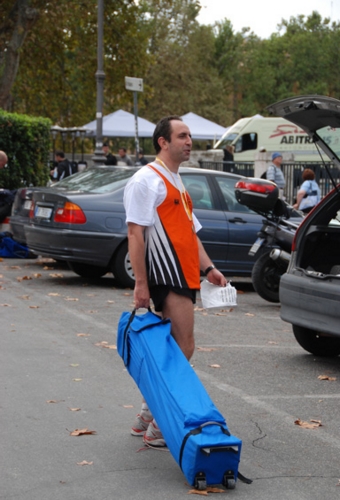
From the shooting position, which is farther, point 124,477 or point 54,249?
point 54,249

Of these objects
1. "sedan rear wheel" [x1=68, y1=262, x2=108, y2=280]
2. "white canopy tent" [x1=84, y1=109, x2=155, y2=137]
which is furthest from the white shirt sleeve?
"white canopy tent" [x1=84, y1=109, x2=155, y2=137]

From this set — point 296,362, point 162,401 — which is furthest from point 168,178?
point 296,362

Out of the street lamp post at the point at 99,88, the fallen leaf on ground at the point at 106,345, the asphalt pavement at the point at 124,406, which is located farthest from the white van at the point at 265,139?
the fallen leaf on ground at the point at 106,345

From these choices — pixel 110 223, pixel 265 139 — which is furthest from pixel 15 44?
pixel 110 223

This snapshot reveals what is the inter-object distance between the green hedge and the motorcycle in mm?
8281

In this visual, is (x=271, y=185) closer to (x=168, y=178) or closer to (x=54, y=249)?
(x=54, y=249)

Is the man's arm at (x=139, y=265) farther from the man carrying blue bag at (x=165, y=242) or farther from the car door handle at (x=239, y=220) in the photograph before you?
the car door handle at (x=239, y=220)

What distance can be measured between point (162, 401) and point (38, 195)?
853 cm

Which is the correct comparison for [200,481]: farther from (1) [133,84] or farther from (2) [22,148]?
(1) [133,84]

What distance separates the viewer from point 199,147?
7300 centimetres

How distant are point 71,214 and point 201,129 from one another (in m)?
26.5

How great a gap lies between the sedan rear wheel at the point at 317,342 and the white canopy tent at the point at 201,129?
29.6 meters

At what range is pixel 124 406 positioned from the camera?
625 cm

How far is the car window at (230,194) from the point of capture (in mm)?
13180
